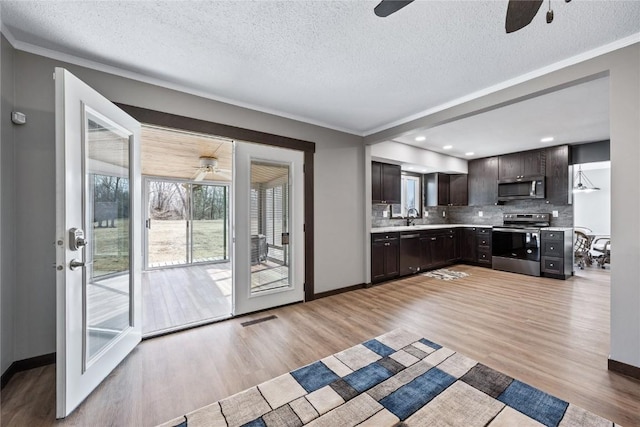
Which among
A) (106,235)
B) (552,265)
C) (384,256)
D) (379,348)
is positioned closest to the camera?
(106,235)

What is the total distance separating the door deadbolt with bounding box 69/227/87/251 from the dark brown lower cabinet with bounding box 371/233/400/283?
3780 mm

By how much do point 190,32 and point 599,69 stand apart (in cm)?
328

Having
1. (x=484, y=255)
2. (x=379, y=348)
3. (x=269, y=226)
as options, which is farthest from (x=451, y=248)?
(x=269, y=226)

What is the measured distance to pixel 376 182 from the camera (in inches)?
202

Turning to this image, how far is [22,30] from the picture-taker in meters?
1.96

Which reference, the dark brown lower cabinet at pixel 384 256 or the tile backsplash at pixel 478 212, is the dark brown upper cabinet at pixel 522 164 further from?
the dark brown lower cabinet at pixel 384 256

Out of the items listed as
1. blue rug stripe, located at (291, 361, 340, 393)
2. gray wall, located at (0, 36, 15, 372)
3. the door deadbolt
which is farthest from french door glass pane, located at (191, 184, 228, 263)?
blue rug stripe, located at (291, 361, 340, 393)

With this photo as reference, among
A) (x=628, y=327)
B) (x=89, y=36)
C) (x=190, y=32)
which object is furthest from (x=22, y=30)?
(x=628, y=327)

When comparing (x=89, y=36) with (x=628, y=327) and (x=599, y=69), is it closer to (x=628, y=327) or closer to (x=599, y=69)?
(x=599, y=69)

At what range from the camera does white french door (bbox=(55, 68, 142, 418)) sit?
168cm

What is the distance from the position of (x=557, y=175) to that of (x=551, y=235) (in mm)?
1249

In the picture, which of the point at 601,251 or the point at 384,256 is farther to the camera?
the point at 601,251

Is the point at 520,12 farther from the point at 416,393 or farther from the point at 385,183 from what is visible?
the point at 385,183

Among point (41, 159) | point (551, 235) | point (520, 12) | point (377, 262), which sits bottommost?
point (377, 262)
